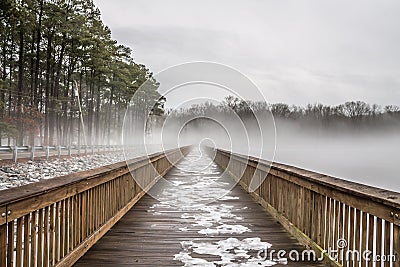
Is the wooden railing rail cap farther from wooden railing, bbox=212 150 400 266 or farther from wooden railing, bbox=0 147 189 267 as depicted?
wooden railing, bbox=0 147 189 267

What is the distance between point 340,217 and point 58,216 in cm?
251

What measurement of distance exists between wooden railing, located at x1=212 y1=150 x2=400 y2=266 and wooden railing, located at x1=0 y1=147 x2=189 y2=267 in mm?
2391

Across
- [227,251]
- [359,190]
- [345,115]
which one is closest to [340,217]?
[359,190]

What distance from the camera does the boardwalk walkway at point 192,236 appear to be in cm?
412

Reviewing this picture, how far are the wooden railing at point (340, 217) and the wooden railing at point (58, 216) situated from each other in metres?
2.39

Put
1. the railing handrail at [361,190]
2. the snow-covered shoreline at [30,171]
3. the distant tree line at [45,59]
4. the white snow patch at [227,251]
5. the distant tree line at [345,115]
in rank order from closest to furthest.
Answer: the railing handrail at [361,190]
the white snow patch at [227,251]
the snow-covered shoreline at [30,171]
the distant tree line at [45,59]
the distant tree line at [345,115]

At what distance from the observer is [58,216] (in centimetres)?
355

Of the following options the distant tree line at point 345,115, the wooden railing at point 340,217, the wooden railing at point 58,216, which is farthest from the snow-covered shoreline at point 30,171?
the distant tree line at point 345,115

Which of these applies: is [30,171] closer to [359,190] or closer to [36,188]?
[36,188]

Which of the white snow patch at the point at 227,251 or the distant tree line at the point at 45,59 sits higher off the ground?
the distant tree line at the point at 45,59

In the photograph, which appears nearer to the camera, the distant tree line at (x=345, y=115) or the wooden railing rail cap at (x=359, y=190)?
the wooden railing rail cap at (x=359, y=190)

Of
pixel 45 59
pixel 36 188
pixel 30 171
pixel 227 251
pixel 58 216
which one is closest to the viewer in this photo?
pixel 36 188

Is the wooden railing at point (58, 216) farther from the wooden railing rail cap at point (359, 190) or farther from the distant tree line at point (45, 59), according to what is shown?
the distant tree line at point (45, 59)

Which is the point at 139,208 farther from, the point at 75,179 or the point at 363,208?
the point at 363,208
